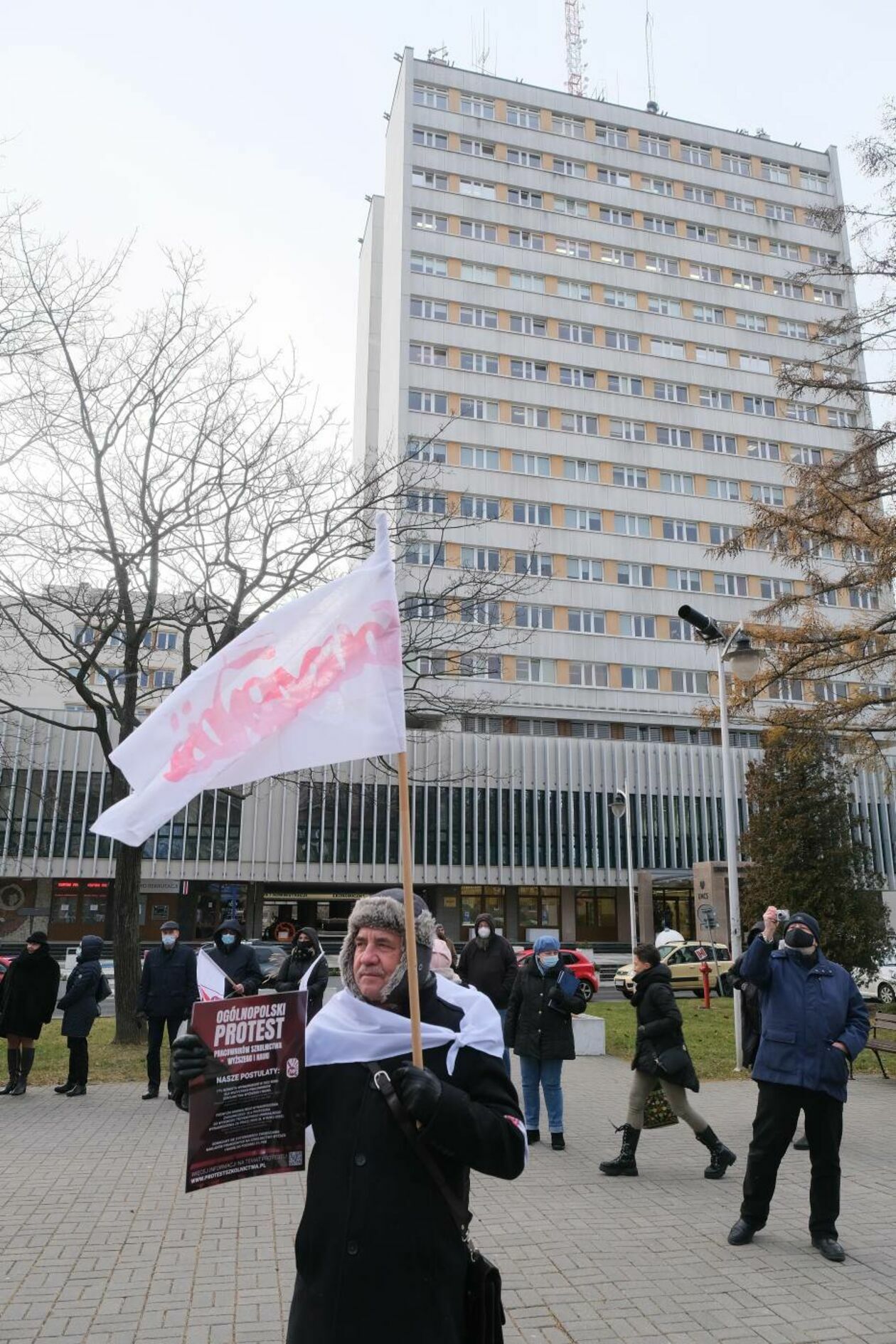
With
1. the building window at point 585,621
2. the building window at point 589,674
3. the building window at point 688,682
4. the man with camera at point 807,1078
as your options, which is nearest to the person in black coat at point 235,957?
the man with camera at point 807,1078

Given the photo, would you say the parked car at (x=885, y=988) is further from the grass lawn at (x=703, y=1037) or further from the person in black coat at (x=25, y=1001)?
the person in black coat at (x=25, y=1001)

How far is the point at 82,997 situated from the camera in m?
11.3

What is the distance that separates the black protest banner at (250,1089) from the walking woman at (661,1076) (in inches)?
204

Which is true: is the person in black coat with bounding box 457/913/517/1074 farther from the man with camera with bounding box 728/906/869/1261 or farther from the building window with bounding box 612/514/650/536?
the building window with bounding box 612/514/650/536

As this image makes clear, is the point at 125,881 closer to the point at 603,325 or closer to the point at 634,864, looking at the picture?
the point at 634,864

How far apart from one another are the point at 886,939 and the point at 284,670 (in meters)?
19.9

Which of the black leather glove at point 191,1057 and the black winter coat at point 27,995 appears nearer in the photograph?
the black leather glove at point 191,1057

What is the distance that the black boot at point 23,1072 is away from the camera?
1112 centimetres

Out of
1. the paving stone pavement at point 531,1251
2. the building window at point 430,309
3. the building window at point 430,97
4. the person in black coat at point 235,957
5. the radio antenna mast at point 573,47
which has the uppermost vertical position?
the radio antenna mast at point 573,47

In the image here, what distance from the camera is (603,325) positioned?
59.3m

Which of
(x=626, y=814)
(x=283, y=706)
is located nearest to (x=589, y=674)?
(x=626, y=814)

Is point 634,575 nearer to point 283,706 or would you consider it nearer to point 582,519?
point 582,519

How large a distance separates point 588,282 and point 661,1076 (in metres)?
59.4

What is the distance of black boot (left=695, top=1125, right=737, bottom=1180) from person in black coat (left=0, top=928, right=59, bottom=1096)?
735 centimetres
